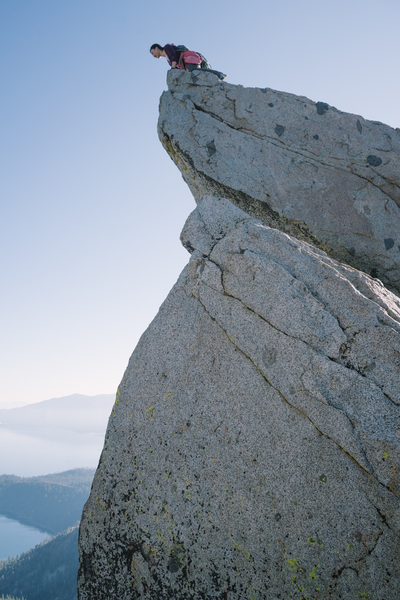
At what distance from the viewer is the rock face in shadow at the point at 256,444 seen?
346 centimetres

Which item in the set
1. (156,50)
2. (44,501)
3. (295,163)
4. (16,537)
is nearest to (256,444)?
(295,163)

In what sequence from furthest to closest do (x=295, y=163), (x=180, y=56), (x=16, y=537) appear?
(x=16, y=537), (x=180, y=56), (x=295, y=163)

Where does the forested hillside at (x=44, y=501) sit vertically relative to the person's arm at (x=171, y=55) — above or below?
below

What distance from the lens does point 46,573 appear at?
323 ft

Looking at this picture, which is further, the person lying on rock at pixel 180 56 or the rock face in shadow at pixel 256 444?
the person lying on rock at pixel 180 56

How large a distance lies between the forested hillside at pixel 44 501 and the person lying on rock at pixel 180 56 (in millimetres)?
187372

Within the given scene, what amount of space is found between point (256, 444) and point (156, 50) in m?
10.1

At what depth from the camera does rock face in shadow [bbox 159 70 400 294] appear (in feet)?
23.4

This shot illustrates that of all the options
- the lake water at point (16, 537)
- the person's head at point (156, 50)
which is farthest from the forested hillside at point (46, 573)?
the person's head at point (156, 50)

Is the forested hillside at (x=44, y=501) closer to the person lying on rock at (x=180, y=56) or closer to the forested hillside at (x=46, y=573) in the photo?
the forested hillside at (x=46, y=573)

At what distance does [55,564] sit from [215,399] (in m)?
126

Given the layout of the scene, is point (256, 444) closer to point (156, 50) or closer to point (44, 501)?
point (156, 50)

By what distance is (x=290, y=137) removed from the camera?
7930mm

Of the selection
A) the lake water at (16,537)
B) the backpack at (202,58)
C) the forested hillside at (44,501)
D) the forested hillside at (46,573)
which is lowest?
the lake water at (16,537)
